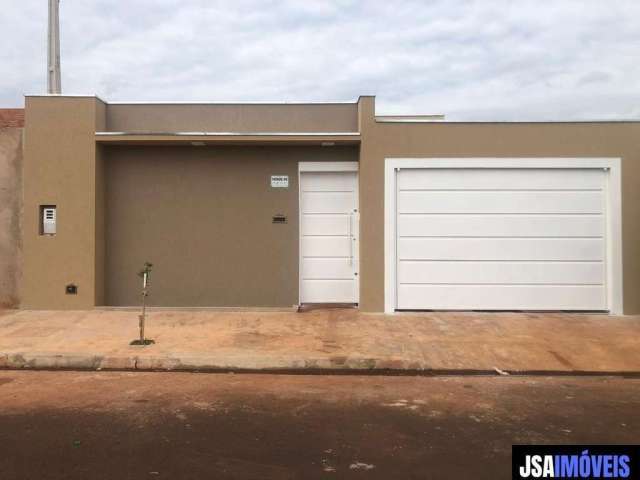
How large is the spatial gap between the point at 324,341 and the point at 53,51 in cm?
1076

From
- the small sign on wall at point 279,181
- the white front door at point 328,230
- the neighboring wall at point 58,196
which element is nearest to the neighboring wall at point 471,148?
the white front door at point 328,230

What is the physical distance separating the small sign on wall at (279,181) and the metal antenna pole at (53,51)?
6.86 metres

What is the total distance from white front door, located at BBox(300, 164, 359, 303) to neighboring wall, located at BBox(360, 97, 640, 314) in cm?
66

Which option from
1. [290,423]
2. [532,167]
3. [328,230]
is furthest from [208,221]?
[290,423]

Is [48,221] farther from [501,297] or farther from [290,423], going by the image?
[501,297]

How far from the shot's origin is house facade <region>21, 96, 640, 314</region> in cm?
1068

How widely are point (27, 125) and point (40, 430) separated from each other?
7352mm

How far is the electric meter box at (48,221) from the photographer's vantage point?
36.1 feet

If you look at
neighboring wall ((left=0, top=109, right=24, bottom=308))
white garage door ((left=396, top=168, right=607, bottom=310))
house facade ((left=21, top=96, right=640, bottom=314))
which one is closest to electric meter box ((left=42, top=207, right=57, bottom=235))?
house facade ((left=21, top=96, right=640, bottom=314))

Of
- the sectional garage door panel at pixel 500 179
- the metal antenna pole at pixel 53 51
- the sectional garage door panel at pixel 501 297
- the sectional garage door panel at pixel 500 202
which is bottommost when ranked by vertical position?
the sectional garage door panel at pixel 501 297

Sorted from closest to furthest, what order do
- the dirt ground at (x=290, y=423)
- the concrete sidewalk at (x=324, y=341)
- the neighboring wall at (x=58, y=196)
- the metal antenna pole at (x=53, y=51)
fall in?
the dirt ground at (x=290, y=423) → the concrete sidewalk at (x=324, y=341) → the neighboring wall at (x=58, y=196) → the metal antenna pole at (x=53, y=51)

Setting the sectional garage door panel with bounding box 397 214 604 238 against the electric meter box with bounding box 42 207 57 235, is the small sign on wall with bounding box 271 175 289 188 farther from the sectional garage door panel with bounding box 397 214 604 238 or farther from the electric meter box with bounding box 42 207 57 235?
the electric meter box with bounding box 42 207 57 235

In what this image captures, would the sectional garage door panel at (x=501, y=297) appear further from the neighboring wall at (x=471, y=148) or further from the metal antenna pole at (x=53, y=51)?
the metal antenna pole at (x=53, y=51)

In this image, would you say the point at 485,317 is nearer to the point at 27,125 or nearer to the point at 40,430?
the point at 40,430
